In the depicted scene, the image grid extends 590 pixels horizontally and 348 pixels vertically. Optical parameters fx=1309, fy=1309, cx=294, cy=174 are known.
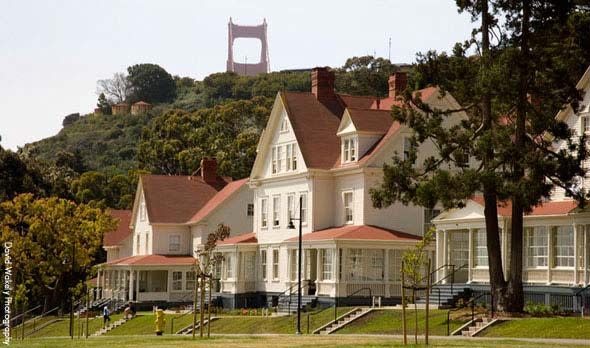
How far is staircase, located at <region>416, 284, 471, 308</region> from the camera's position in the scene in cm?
→ 5978

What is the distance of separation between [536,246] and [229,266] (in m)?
26.9

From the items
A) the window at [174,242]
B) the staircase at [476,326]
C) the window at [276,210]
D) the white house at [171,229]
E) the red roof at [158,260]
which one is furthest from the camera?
the window at [174,242]

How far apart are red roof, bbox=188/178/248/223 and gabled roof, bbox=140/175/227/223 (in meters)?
0.80

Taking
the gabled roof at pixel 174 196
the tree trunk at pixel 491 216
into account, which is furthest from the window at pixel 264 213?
the tree trunk at pixel 491 216

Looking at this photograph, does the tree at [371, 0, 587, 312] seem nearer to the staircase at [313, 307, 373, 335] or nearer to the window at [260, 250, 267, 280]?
the staircase at [313, 307, 373, 335]

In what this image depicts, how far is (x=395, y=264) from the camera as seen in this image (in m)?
68.1

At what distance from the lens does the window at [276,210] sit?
255 feet

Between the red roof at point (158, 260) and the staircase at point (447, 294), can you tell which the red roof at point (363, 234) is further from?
the red roof at point (158, 260)

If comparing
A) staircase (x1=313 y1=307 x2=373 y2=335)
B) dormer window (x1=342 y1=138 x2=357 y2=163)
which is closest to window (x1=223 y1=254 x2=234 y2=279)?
dormer window (x1=342 y1=138 x2=357 y2=163)

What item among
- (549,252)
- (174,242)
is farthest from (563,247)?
(174,242)

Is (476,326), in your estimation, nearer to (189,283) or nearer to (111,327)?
(111,327)

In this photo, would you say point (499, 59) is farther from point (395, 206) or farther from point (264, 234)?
point (264, 234)

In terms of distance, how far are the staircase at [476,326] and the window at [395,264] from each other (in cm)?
1608

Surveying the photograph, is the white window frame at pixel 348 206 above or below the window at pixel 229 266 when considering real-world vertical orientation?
above
